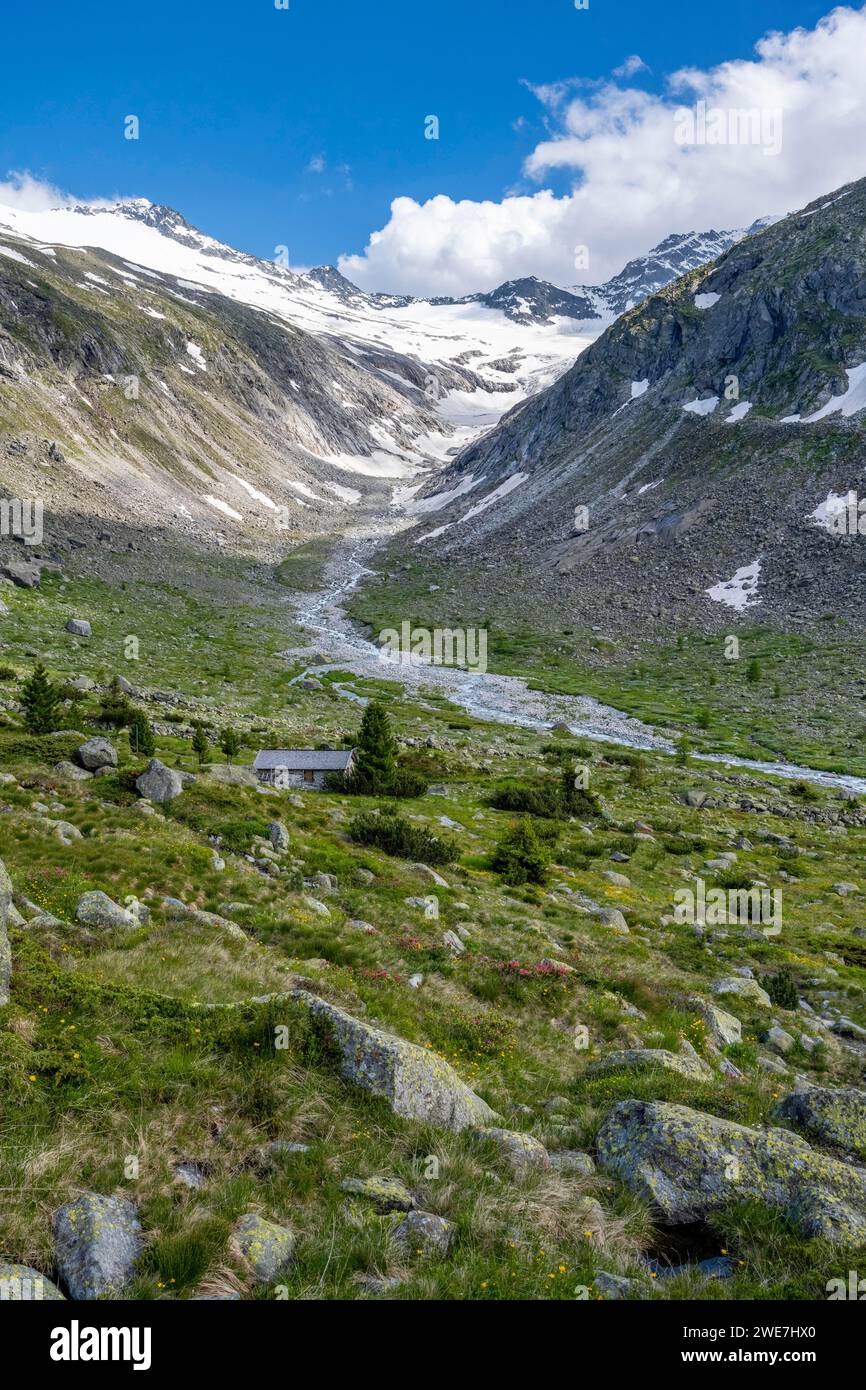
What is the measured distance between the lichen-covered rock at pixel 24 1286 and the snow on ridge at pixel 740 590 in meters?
73.8

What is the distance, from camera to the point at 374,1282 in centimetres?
578

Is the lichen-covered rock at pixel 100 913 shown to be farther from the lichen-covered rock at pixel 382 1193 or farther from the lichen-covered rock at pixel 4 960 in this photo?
the lichen-covered rock at pixel 382 1193

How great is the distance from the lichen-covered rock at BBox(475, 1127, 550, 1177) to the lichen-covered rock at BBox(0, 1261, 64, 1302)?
4.50 metres

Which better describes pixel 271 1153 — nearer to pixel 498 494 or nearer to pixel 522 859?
pixel 522 859

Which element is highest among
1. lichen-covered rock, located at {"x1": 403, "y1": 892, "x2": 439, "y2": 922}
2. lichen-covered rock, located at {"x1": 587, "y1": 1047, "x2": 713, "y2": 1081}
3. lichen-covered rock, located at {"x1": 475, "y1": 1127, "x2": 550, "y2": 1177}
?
lichen-covered rock, located at {"x1": 475, "y1": 1127, "x2": 550, "y2": 1177}

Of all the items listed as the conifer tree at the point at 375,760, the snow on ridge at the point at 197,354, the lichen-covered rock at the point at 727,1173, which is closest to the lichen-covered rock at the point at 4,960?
the lichen-covered rock at the point at 727,1173

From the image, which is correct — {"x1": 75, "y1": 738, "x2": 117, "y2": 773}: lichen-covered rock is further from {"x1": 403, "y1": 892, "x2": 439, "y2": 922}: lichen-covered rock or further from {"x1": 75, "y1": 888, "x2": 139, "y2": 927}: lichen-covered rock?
{"x1": 403, "y1": 892, "x2": 439, "y2": 922}: lichen-covered rock

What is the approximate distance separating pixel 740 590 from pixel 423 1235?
2952 inches

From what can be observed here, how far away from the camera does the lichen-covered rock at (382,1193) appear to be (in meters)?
6.78

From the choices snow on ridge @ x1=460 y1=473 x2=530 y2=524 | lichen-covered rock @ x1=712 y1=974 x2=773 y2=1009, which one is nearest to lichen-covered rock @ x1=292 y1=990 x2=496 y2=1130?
lichen-covered rock @ x1=712 y1=974 x2=773 y2=1009

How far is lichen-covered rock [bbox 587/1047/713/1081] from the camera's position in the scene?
10.6m

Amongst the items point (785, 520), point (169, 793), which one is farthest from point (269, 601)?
point (169, 793)

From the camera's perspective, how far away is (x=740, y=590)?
72.3 meters

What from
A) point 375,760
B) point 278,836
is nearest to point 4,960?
point 278,836
